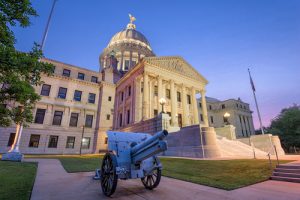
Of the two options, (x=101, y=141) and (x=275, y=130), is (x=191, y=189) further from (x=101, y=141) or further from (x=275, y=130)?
(x=275, y=130)

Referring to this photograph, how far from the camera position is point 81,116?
30.3 meters

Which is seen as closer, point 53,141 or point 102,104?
point 53,141

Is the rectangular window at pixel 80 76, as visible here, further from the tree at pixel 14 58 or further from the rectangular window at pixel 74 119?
the tree at pixel 14 58

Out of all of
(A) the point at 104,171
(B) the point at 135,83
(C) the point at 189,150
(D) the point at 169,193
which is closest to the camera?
(D) the point at 169,193

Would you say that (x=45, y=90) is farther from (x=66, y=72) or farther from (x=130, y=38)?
(x=130, y=38)

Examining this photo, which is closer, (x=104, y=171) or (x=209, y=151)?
(x=104, y=171)

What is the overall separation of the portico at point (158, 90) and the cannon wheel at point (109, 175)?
18.3 m

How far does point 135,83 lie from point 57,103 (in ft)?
49.1

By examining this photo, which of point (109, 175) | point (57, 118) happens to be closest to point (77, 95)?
point (57, 118)

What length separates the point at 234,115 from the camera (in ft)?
173

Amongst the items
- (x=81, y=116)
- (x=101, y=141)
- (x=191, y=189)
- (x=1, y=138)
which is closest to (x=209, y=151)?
(x=191, y=189)

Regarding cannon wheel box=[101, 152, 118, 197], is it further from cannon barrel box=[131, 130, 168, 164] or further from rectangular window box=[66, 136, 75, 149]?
rectangular window box=[66, 136, 75, 149]

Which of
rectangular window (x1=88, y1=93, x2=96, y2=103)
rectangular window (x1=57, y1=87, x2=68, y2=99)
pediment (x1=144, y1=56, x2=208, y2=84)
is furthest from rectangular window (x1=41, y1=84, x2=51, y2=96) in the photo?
pediment (x1=144, y1=56, x2=208, y2=84)

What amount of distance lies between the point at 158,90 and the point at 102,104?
1290cm
